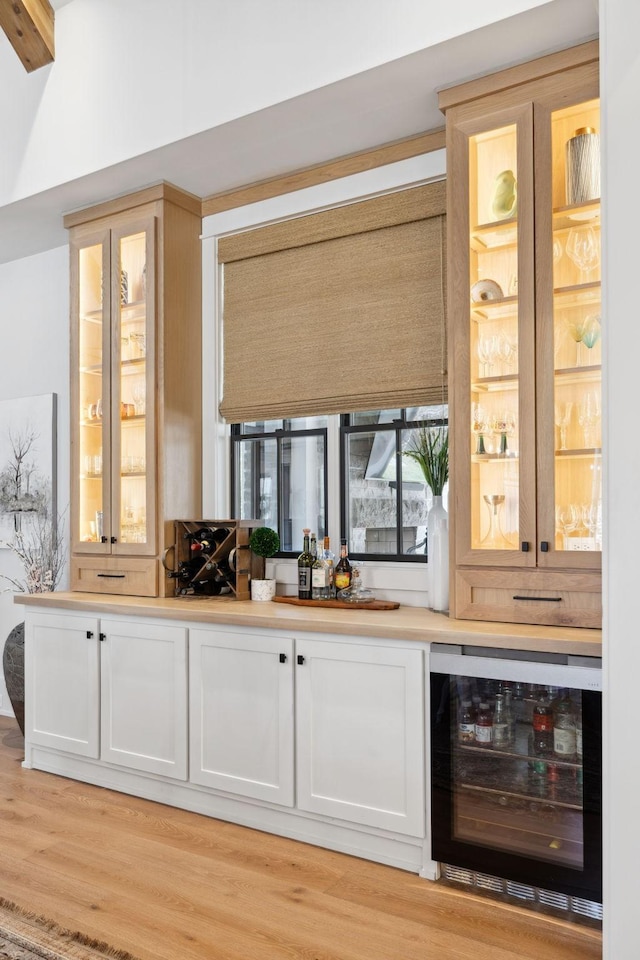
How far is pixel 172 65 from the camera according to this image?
337 centimetres

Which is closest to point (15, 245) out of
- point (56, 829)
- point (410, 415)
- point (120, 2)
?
point (120, 2)

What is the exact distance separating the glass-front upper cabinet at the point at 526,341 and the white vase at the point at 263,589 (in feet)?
3.29

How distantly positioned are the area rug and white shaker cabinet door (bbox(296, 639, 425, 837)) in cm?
91

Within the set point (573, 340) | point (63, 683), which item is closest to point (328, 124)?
point (573, 340)

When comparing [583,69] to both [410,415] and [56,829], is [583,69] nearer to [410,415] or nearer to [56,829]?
[410,415]

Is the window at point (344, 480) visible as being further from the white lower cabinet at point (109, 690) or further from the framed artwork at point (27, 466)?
the framed artwork at point (27, 466)

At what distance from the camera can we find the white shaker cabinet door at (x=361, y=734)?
2715 mm

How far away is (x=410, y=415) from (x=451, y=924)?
2.04 m

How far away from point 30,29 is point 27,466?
7.69ft

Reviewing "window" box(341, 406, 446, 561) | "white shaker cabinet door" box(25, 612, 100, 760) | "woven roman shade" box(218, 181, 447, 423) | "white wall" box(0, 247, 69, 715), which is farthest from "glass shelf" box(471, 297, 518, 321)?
"white wall" box(0, 247, 69, 715)

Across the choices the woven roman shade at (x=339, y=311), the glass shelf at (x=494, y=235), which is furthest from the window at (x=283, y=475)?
the glass shelf at (x=494, y=235)

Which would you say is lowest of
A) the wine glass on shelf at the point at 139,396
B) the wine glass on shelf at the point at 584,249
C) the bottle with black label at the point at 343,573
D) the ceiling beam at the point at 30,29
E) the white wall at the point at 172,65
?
the bottle with black label at the point at 343,573

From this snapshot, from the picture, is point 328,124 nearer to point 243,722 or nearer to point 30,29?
point 30,29

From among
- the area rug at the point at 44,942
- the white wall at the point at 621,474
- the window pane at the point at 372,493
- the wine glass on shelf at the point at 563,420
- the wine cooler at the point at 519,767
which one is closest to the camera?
the white wall at the point at 621,474
